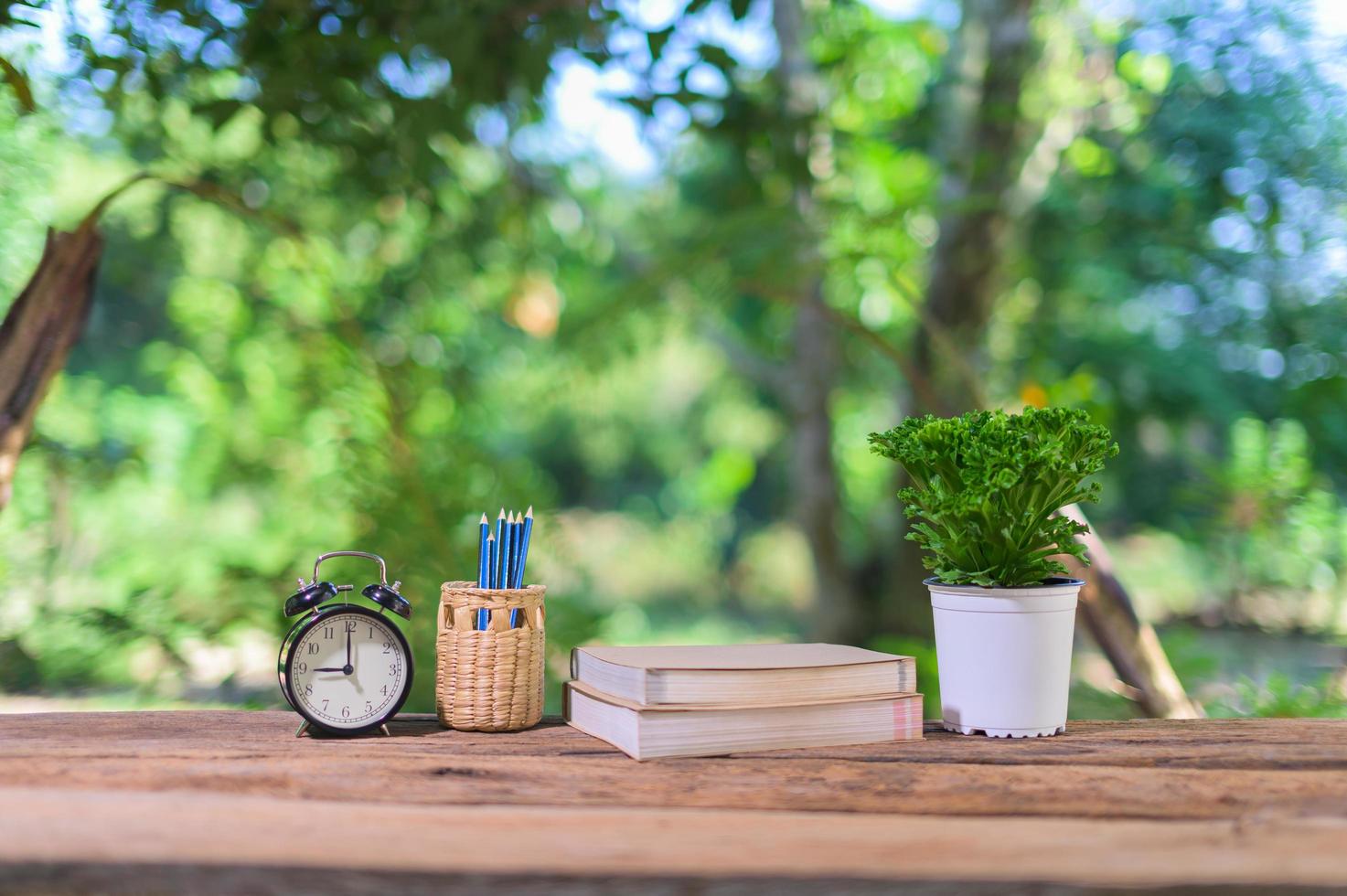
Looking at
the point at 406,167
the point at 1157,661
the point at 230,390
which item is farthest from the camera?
the point at 230,390

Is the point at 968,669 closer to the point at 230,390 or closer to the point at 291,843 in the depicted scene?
the point at 291,843

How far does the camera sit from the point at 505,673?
0.67 metres

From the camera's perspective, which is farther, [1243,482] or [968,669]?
[1243,482]

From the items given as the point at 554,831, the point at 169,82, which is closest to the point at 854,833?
the point at 554,831

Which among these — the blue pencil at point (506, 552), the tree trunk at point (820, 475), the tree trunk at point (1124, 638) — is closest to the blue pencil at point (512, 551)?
the blue pencil at point (506, 552)

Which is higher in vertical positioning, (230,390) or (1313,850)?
→ (230,390)

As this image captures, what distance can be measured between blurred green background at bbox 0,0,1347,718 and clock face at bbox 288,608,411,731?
1.84 ft

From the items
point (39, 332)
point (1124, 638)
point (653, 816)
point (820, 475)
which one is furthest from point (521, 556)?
point (820, 475)

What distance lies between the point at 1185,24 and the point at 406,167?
60.1 inches

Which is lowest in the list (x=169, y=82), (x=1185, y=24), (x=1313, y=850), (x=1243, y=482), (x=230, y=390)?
(x=1313, y=850)

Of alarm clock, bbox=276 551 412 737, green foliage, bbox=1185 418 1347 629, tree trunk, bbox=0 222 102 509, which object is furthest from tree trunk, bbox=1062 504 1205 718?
tree trunk, bbox=0 222 102 509

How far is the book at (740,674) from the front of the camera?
60cm

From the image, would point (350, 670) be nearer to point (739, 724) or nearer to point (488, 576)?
point (488, 576)

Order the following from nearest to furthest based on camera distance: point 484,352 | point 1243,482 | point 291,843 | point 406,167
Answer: point 291,843
point 406,167
point 1243,482
point 484,352
